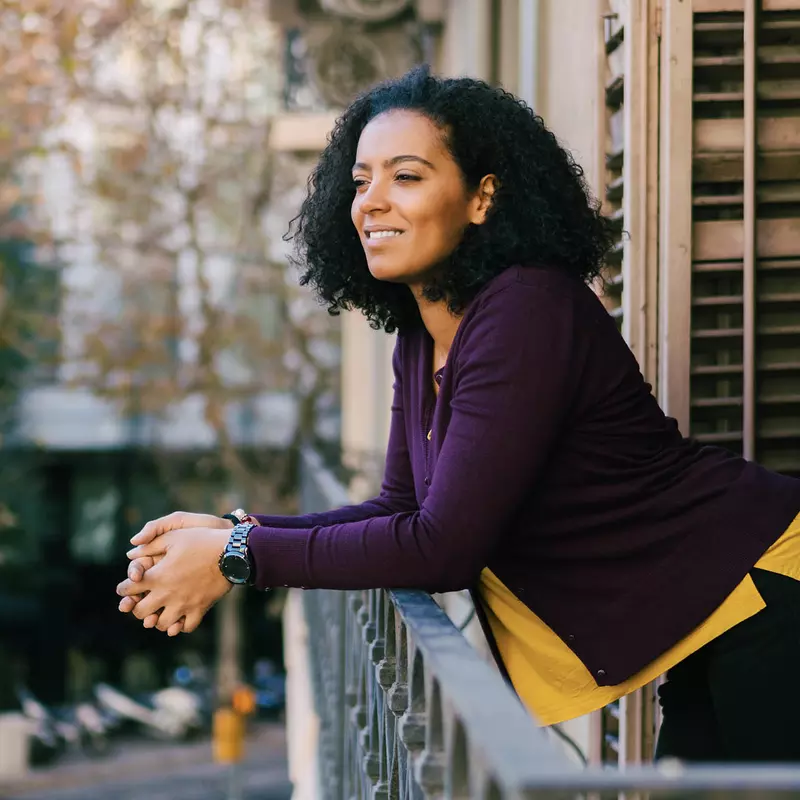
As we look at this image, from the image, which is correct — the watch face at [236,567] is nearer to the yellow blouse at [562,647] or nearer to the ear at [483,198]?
the yellow blouse at [562,647]

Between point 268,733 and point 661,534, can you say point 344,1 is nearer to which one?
point 661,534

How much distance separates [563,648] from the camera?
2227mm

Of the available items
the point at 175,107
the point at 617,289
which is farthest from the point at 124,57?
the point at 617,289

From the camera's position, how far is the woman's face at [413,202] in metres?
2.38

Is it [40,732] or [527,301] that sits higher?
[527,301]

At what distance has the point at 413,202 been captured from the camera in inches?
93.7

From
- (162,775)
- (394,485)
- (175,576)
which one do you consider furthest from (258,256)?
(175,576)

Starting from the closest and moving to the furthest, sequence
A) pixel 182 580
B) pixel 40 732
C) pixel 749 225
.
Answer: pixel 182 580, pixel 749 225, pixel 40 732

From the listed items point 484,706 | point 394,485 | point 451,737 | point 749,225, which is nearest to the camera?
point 484,706

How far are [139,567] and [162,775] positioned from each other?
19386 mm

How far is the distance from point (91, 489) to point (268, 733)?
193 inches

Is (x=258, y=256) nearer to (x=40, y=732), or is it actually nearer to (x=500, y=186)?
(x=40, y=732)

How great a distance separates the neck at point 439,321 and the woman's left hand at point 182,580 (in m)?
0.52

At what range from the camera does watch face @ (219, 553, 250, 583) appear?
2.25 meters
